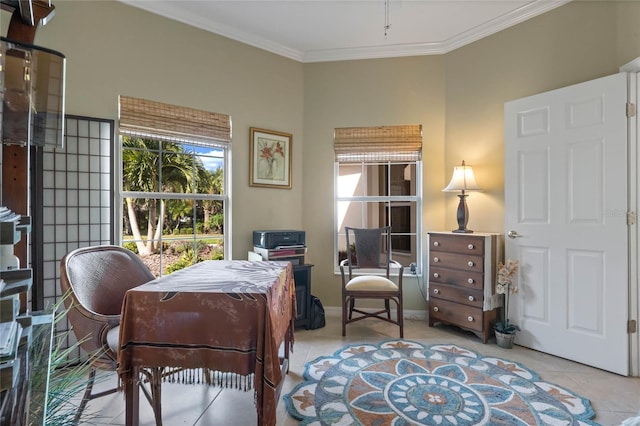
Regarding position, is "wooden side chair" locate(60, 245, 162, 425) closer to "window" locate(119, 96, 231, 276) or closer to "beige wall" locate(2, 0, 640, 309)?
"window" locate(119, 96, 231, 276)

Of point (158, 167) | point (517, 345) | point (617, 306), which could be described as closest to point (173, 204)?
point (158, 167)

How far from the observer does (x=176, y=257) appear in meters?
3.15

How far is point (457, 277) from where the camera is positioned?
10.5 ft

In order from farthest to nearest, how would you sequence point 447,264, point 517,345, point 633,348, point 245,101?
point 245,101 < point 447,264 < point 517,345 < point 633,348

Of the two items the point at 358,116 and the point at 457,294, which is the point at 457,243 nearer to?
the point at 457,294

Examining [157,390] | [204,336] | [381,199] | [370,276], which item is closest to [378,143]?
[381,199]

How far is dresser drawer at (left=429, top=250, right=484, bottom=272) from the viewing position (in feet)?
9.98

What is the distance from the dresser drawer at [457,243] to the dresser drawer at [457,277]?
0.20 meters

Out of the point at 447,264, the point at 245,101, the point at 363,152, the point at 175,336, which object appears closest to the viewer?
the point at 175,336

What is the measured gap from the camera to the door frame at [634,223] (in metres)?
2.38

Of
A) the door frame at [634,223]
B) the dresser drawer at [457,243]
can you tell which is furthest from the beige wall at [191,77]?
the door frame at [634,223]

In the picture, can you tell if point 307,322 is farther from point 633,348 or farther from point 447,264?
point 633,348

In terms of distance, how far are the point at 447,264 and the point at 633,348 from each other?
57.0 inches

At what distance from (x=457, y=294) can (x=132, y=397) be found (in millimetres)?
2832
